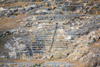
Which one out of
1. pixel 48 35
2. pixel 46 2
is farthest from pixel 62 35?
pixel 46 2

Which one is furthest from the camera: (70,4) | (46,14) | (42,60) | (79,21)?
(70,4)

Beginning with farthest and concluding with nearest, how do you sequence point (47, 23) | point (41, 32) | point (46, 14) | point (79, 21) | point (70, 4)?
point (70, 4)
point (46, 14)
point (79, 21)
point (47, 23)
point (41, 32)

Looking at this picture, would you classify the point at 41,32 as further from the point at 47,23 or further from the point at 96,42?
the point at 96,42

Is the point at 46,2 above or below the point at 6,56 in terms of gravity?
above

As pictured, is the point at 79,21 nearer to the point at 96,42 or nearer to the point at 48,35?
the point at 96,42

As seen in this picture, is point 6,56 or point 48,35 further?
point 48,35

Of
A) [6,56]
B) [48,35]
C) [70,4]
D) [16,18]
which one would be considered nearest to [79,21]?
[70,4]
